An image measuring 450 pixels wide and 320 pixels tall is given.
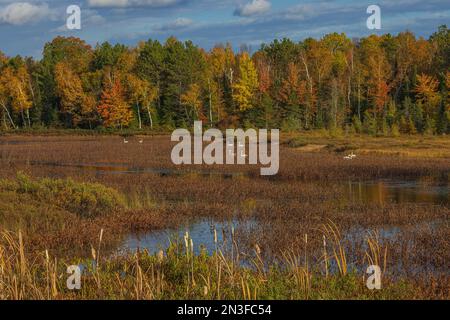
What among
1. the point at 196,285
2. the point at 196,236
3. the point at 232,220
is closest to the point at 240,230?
the point at 196,236

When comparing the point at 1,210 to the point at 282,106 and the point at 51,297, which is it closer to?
the point at 51,297

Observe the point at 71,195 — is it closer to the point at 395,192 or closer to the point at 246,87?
the point at 395,192

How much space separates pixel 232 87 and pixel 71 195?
57.5 metres

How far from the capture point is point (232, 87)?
251 ft

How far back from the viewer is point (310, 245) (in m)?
15.1

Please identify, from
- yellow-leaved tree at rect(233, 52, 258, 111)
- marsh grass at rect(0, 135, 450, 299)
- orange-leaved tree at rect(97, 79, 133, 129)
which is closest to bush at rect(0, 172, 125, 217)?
marsh grass at rect(0, 135, 450, 299)

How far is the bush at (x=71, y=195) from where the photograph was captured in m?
19.7

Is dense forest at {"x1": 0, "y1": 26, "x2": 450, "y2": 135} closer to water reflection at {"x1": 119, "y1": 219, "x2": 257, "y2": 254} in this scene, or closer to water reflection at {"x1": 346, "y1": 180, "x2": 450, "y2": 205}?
water reflection at {"x1": 346, "y1": 180, "x2": 450, "y2": 205}

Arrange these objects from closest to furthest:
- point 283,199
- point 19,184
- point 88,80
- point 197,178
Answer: point 19,184 < point 283,199 < point 197,178 < point 88,80

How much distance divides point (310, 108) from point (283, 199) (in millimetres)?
48634

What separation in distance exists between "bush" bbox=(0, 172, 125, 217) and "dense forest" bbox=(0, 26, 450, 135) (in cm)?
4238

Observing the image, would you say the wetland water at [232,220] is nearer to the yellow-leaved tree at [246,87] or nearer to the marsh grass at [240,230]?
the marsh grass at [240,230]

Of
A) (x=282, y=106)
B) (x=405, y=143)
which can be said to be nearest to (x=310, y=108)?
(x=282, y=106)

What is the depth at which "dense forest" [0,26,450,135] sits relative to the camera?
2712 inches
